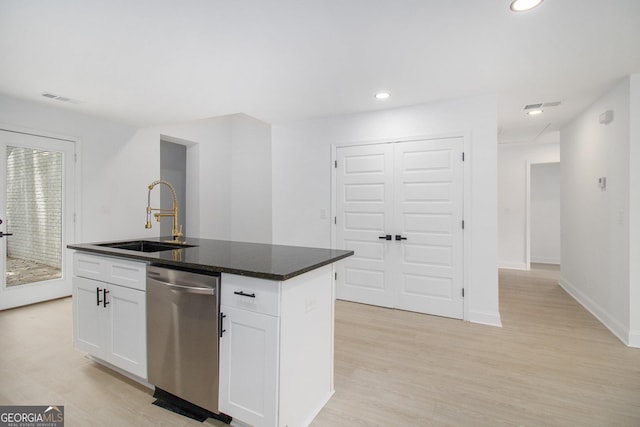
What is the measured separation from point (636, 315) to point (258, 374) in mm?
3421

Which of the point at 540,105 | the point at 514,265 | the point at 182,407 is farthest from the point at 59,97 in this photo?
the point at 514,265

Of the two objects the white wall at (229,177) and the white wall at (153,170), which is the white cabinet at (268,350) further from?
the white wall at (229,177)

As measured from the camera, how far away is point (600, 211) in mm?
3428

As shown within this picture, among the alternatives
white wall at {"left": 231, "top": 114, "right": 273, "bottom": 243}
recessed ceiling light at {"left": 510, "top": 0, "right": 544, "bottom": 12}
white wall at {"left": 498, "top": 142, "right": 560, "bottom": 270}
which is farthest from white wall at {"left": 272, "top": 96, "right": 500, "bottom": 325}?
white wall at {"left": 498, "top": 142, "right": 560, "bottom": 270}

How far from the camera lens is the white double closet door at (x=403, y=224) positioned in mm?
3475

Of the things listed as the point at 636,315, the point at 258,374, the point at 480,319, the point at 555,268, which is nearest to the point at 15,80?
the point at 258,374

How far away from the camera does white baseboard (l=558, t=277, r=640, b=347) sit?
9.39 ft

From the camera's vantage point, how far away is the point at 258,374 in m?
1.52

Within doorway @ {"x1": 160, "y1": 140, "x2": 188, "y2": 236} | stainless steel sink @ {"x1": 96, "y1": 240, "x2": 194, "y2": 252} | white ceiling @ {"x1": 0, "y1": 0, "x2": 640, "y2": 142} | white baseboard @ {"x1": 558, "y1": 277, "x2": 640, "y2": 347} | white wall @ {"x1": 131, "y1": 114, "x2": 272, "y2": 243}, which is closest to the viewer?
white ceiling @ {"x1": 0, "y1": 0, "x2": 640, "y2": 142}

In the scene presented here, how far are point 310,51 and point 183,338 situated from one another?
2249mm

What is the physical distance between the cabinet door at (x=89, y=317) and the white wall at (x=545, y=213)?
807 centimetres

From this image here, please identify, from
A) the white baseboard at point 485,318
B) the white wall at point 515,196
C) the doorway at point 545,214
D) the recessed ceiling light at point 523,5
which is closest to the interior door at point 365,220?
the white baseboard at point 485,318

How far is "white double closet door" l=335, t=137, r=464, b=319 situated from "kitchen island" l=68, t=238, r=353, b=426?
188 cm

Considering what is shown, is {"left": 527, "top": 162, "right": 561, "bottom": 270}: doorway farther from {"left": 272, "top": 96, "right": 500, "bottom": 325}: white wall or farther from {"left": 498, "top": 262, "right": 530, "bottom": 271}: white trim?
{"left": 272, "top": 96, "right": 500, "bottom": 325}: white wall
